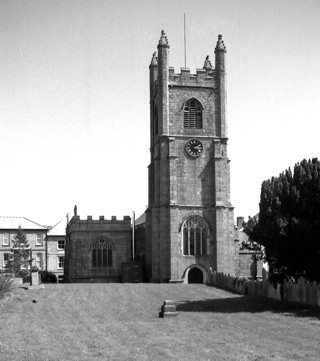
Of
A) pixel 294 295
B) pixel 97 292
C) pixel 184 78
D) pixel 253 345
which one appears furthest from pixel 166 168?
pixel 253 345

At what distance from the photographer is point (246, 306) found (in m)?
32.1

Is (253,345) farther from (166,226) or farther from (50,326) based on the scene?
(166,226)

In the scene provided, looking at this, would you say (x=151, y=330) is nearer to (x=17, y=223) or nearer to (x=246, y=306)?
(x=246, y=306)

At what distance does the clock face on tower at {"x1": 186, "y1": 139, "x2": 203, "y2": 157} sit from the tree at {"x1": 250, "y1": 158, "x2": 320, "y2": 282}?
81.7 feet

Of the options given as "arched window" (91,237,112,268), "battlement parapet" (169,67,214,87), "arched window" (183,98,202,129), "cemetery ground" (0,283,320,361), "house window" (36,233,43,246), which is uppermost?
"battlement parapet" (169,67,214,87)

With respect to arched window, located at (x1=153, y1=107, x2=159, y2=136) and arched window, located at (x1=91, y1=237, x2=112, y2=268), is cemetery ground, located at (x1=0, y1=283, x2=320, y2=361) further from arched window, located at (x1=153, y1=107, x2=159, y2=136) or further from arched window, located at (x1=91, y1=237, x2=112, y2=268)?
arched window, located at (x1=153, y1=107, x2=159, y2=136)

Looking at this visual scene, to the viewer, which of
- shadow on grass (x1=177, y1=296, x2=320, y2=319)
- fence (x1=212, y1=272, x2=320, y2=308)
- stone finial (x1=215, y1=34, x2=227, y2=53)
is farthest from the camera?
stone finial (x1=215, y1=34, x2=227, y2=53)

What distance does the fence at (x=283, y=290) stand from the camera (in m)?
30.1

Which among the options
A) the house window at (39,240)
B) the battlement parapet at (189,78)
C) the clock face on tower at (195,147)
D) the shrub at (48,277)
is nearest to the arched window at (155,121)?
the battlement parapet at (189,78)

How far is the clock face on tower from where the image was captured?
57.8 meters

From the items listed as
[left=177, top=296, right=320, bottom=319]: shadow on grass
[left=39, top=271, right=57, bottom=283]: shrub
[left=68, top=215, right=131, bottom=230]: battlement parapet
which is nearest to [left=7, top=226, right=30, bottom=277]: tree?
[left=39, top=271, right=57, bottom=283]: shrub

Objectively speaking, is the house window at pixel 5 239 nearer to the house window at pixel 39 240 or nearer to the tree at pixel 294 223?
the house window at pixel 39 240

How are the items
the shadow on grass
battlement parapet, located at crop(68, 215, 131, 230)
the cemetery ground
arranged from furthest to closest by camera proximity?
battlement parapet, located at crop(68, 215, 131, 230) < the shadow on grass < the cemetery ground

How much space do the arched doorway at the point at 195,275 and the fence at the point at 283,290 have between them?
908 cm
